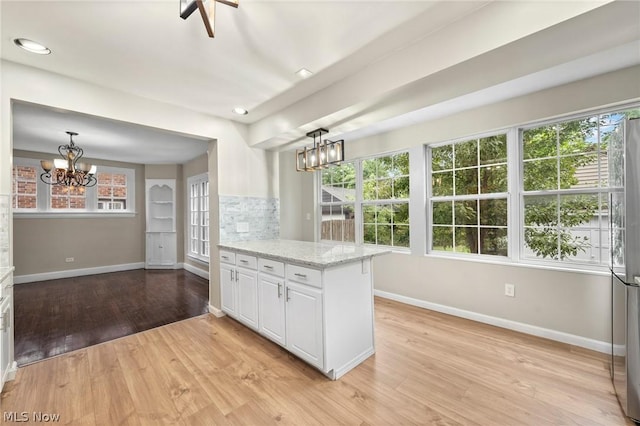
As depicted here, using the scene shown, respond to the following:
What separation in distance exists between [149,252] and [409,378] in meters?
6.43

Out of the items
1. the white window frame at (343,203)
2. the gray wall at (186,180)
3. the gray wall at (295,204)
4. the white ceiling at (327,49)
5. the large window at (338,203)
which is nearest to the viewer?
the white ceiling at (327,49)

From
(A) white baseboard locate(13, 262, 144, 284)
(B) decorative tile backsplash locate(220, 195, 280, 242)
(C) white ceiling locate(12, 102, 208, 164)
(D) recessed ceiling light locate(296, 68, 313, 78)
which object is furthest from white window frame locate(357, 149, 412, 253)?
(A) white baseboard locate(13, 262, 144, 284)

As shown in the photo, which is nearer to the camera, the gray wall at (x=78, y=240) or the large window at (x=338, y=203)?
the large window at (x=338, y=203)

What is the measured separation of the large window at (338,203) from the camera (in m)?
4.67

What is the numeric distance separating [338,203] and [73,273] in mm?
5695

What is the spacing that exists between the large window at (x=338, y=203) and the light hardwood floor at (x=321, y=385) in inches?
86.7

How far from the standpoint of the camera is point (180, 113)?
321cm

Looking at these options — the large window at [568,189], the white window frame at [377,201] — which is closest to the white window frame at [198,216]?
the white window frame at [377,201]

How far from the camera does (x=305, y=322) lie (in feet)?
7.38

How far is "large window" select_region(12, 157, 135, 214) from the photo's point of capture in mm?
5215

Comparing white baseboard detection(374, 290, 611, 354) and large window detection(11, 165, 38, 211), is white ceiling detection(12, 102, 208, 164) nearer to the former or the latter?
large window detection(11, 165, 38, 211)

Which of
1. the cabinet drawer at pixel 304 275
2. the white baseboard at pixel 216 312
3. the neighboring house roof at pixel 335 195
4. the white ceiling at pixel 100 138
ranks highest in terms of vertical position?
the white ceiling at pixel 100 138

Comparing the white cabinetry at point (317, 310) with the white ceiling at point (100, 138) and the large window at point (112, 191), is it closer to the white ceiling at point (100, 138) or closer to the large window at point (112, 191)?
the white ceiling at point (100, 138)

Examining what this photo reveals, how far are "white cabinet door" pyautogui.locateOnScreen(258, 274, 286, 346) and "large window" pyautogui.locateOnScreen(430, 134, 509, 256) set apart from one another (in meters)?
2.28
